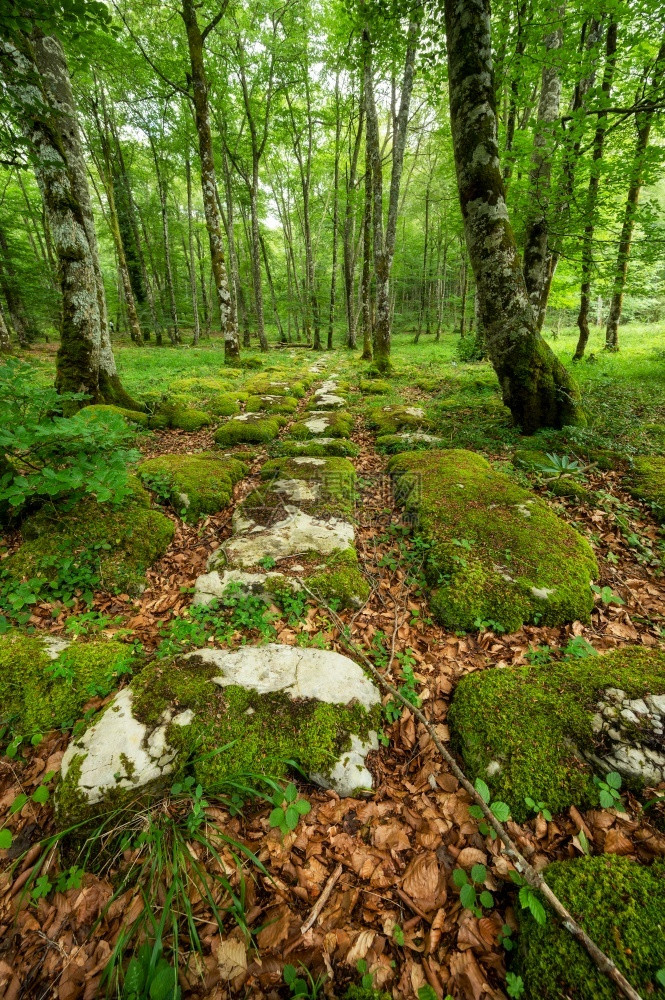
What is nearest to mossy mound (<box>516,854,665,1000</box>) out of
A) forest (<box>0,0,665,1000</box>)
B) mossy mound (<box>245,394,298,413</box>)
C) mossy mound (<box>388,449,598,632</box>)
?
forest (<box>0,0,665,1000</box>)

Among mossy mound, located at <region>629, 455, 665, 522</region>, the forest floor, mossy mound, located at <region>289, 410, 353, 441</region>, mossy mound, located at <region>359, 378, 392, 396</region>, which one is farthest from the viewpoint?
mossy mound, located at <region>359, 378, 392, 396</region>

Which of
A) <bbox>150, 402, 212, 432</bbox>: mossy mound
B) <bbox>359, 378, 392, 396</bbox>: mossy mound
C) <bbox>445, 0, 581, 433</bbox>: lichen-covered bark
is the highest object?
<bbox>445, 0, 581, 433</bbox>: lichen-covered bark

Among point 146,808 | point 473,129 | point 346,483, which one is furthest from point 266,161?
point 146,808

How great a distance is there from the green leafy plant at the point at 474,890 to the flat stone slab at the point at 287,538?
7.33 ft

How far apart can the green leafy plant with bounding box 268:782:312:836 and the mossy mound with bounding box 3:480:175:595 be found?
2072mm

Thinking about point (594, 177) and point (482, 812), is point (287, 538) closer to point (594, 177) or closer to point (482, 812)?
point (482, 812)

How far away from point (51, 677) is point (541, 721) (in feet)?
9.30

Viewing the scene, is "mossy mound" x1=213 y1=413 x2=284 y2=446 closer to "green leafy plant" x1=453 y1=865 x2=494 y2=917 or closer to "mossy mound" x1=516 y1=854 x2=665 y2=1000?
"green leafy plant" x1=453 y1=865 x2=494 y2=917

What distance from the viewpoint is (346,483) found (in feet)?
15.0

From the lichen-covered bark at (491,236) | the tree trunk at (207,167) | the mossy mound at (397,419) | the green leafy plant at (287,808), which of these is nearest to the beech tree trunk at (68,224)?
the mossy mound at (397,419)

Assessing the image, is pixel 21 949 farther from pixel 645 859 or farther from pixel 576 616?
pixel 576 616

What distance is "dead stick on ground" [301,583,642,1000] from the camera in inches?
48.1

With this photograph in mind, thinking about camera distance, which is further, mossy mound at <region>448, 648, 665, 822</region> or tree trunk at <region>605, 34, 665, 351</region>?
tree trunk at <region>605, 34, 665, 351</region>

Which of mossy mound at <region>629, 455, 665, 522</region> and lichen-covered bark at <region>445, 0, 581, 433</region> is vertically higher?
lichen-covered bark at <region>445, 0, 581, 433</region>
